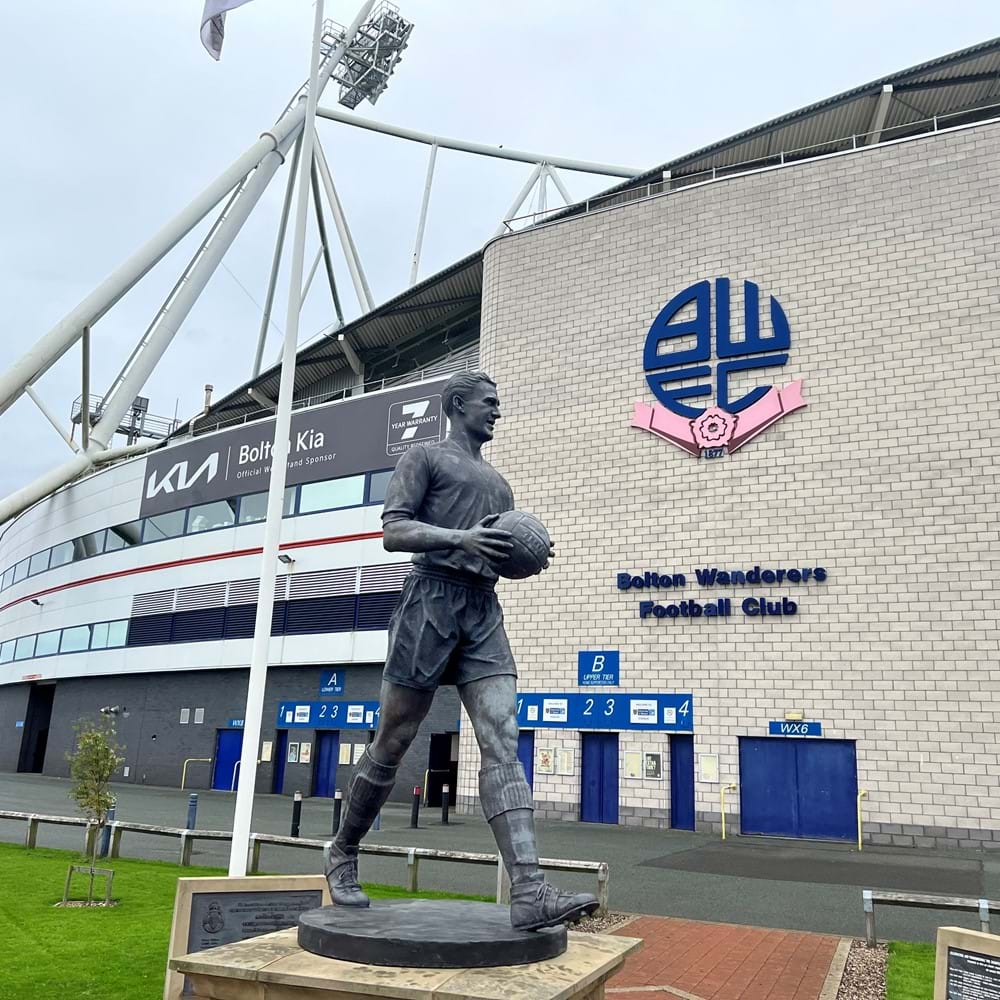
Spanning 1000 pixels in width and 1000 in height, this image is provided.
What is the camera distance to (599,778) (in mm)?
20875

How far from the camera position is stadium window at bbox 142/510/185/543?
33.1 meters

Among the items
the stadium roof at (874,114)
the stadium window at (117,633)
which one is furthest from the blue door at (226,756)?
the stadium roof at (874,114)

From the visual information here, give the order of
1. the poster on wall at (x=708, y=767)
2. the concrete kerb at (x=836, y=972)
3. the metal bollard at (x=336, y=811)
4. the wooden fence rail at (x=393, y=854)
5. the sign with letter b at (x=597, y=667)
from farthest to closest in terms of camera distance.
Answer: the sign with letter b at (x=597, y=667), the poster on wall at (x=708, y=767), the metal bollard at (x=336, y=811), the wooden fence rail at (x=393, y=854), the concrete kerb at (x=836, y=972)

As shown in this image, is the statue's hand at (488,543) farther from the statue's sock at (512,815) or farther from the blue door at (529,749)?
the blue door at (529,749)

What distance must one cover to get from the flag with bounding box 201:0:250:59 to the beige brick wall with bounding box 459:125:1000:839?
42.0ft

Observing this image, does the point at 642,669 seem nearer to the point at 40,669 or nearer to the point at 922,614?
the point at 922,614

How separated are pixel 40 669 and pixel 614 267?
30398 mm

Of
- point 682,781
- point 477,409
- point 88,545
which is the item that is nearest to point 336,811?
point 682,781

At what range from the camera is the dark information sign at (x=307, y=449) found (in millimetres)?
26906

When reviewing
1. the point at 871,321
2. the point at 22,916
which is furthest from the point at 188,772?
the point at 871,321

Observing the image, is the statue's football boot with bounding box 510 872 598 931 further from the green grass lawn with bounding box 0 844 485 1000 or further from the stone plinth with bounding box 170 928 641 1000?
the green grass lawn with bounding box 0 844 485 1000

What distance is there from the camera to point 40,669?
38.7 meters

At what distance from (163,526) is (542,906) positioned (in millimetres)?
32250

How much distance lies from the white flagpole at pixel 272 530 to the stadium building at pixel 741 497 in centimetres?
1115
